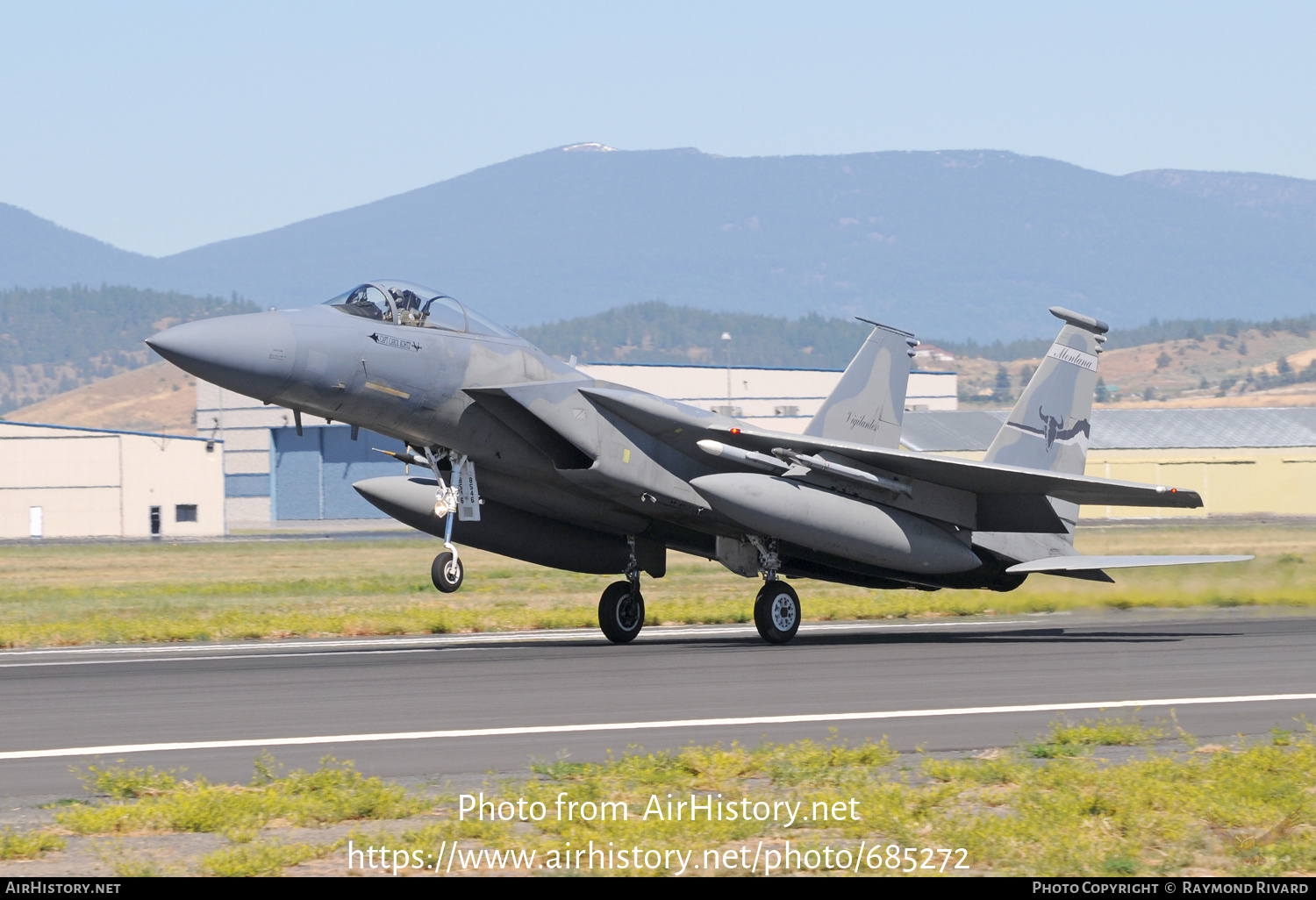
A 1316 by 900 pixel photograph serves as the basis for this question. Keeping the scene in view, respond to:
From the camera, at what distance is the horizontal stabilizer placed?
16781 millimetres

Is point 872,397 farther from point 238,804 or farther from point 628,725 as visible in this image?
point 238,804

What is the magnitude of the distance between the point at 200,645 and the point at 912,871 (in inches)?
534

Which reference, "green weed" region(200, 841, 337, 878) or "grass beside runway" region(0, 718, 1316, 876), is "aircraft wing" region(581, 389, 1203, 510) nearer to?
"grass beside runway" region(0, 718, 1316, 876)

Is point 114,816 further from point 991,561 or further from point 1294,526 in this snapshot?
point 1294,526

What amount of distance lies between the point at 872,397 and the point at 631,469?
14.3 ft

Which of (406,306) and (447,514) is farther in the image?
(447,514)

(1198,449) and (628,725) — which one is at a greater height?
(1198,449)

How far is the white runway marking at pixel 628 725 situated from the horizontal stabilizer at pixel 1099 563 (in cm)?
586

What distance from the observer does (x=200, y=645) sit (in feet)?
56.8

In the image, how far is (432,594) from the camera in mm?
28844

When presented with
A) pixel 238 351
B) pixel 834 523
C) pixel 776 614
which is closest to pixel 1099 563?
pixel 834 523

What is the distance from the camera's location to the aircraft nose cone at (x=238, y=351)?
12.4 m

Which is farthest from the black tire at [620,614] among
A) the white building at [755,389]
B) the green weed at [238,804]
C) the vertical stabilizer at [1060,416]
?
the white building at [755,389]
